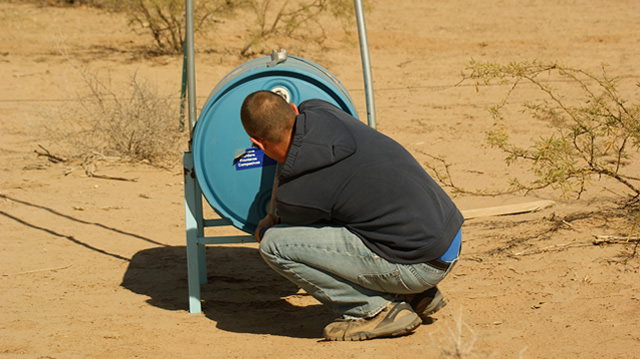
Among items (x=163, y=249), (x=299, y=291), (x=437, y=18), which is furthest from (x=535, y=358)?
(x=437, y=18)

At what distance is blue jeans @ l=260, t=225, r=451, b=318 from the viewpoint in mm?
3043

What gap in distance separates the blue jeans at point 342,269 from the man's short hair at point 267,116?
46 centimetres

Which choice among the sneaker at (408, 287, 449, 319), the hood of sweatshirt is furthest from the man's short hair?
the sneaker at (408, 287, 449, 319)

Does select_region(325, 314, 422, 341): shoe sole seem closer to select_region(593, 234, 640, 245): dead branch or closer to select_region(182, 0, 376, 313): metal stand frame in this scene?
select_region(182, 0, 376, 313): metal stand frame

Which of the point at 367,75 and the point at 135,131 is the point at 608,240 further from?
the point at 135,131

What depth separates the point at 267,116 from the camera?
2.94 meters

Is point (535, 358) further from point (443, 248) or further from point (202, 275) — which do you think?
point (202, 275)

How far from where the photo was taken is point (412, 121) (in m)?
8.41

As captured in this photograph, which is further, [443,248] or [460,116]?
[460,116]

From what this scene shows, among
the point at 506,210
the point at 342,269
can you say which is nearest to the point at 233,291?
the point at 342,269

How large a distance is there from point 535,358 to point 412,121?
577 centimetres

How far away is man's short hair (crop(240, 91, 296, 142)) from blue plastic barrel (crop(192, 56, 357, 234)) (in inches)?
17.6

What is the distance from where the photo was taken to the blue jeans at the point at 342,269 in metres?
3.04

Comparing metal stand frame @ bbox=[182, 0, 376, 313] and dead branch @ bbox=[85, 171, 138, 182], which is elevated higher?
metal stand frame @ bbox=[182, 0, 376, 313]
